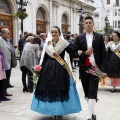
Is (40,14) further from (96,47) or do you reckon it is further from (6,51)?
(96,47)

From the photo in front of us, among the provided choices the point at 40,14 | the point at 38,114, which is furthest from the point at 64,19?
the point at 38,114

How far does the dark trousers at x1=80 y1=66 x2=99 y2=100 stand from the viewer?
4832 mm

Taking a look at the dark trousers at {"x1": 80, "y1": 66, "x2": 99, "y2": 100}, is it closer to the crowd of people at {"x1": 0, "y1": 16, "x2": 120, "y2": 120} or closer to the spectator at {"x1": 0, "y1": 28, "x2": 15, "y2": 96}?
the crowd of people at {"x1": 0, "y1": 16, "x2": 120, "y2": 120}

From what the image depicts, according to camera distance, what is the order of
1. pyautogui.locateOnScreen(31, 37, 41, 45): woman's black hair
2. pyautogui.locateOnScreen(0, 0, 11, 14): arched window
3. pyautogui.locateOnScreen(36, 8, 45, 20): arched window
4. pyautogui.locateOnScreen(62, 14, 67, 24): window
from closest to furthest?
pyautogui.locateOnScreen(31, 37, 41, 45): woman's black hair → pyautogui.locateOnScreen(0, 0, 11, 14): arched window → pyautogui.locateOnScreen(36, 8, 45, 20): arched window → pyautogui.locateOnScreen(62, 14, 67, 24): window

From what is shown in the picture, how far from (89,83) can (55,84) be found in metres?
0.59

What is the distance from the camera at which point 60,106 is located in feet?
16.0

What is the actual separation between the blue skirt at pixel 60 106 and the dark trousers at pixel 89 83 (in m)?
0.24

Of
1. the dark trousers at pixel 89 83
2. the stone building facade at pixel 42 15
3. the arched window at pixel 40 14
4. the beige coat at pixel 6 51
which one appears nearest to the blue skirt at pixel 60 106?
the dark trousers at pixel 89 83

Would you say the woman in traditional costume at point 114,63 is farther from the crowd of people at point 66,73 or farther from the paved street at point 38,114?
the crowd of people at point 66,73

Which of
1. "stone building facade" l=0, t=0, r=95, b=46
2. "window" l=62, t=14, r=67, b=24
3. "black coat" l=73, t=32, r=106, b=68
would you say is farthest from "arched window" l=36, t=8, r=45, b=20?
"black coat" l=73, t=32, r=106, b=68

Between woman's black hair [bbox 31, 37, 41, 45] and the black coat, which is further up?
woman's black hair [bbox 31, 37, 41, 45]

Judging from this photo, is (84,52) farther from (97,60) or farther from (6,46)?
(6,46)

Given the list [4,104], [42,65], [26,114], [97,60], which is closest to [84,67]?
[97,60]

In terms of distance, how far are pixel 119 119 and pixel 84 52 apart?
146 centimetres
